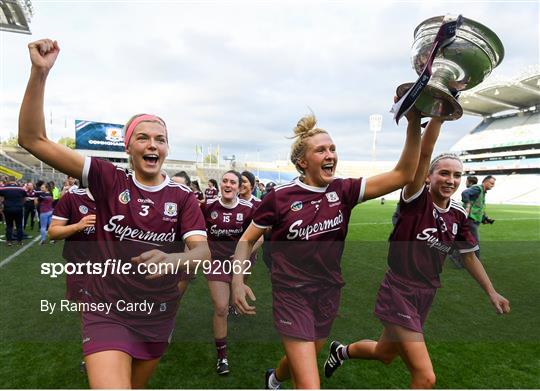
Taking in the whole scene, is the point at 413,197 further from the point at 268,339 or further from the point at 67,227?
the point at 67,227

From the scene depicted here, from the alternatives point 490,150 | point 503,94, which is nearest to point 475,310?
point 503,94

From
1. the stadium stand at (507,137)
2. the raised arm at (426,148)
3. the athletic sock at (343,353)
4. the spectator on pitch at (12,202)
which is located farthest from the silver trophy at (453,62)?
the stadium stand at (507,137)

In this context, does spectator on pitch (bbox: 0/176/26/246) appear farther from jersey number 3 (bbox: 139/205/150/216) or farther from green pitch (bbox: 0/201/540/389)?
jersey number 3 (bbox: 139/205/150/216)

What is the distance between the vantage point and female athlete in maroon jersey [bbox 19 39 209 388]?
2078 millimetres

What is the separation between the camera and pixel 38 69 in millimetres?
1666

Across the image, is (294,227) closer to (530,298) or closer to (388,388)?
(388,388)

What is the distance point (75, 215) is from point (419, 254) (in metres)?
3.62

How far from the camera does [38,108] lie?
5.66ft

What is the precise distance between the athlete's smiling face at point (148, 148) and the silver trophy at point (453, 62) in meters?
1.44

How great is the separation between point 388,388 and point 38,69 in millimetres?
3569

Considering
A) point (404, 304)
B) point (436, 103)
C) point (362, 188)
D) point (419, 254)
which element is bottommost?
point (404, 304)

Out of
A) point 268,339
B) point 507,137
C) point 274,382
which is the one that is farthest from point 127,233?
point 507,137

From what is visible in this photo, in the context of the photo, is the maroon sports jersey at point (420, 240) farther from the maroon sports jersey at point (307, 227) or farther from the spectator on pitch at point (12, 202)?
the spectator on pitch at point (12, 202)

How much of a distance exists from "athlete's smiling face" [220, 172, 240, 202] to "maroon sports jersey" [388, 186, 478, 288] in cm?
216
